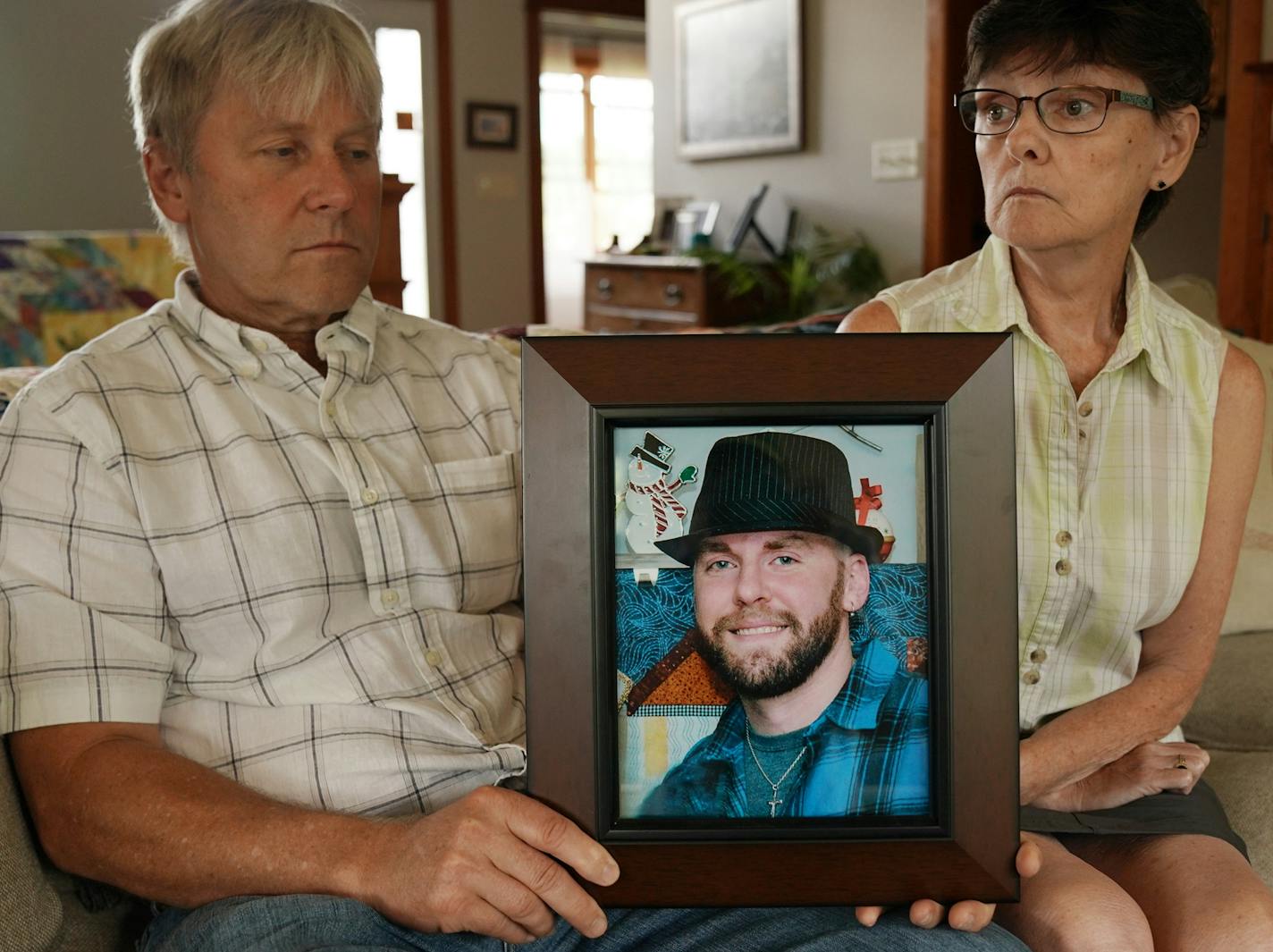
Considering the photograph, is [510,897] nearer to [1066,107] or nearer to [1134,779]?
[1134,779]

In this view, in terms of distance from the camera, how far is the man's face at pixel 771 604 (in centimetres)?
85

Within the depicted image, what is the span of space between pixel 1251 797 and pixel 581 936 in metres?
0.81

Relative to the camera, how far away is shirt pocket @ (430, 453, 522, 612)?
123 cm

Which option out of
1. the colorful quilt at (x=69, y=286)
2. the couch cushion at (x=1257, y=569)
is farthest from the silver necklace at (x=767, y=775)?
the colorful quilt at (x=69, y=286)

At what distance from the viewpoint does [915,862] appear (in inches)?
33.4

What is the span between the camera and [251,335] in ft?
3.96

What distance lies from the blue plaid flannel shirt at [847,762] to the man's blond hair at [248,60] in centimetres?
75

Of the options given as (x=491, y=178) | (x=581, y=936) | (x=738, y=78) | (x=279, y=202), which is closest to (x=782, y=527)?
(x=581, y=936)

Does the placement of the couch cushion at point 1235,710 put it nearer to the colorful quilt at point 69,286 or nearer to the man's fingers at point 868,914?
the man's fingers at point 868,914

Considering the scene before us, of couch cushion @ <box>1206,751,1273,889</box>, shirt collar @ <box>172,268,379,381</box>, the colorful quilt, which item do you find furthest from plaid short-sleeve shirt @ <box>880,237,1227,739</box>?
the colorful quilt

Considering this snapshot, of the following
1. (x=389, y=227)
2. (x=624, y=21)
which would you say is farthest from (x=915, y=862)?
(x=624, y=21)

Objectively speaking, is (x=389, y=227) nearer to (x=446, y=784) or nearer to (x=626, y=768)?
(x=446, y=784)

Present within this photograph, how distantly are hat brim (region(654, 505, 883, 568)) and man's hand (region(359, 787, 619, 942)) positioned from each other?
0.20 metres

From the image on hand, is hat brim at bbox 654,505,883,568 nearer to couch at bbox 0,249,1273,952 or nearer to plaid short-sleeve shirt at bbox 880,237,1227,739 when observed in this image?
plaid short-sleeve shirt at bbox 880,237,1227,739
